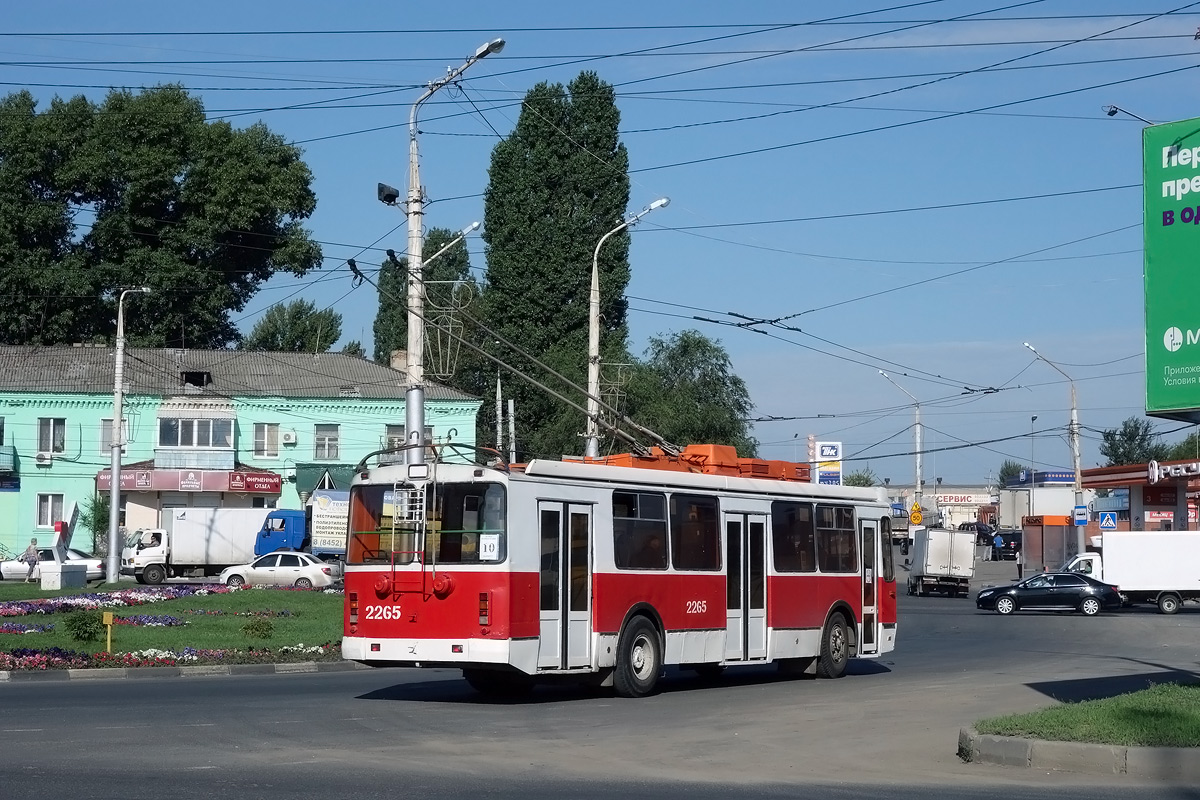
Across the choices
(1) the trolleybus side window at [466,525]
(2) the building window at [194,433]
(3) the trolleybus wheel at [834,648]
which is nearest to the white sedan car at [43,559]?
(2) the building window at [194,433]

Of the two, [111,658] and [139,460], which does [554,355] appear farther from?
[111,658]

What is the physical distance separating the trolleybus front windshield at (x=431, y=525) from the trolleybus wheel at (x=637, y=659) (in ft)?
7.80

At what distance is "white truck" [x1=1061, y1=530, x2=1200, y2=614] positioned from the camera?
149ft

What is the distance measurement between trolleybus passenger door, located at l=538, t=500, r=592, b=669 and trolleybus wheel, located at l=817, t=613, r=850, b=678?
5.53 metres

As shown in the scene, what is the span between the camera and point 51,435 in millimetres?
62938

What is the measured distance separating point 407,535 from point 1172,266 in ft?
28.1

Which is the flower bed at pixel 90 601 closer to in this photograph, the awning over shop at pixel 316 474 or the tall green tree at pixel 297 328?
the awning over shop at pixel 316 474

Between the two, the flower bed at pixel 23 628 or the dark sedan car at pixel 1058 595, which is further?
the dark sedan car at pixel 1058 595

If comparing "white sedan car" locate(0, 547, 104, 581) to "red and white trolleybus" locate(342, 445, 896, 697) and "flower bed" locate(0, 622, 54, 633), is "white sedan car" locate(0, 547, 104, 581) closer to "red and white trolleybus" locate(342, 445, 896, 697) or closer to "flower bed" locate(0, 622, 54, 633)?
"flower bed" locate(0, 622, 54, 633)

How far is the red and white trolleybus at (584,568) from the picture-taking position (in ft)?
53.2

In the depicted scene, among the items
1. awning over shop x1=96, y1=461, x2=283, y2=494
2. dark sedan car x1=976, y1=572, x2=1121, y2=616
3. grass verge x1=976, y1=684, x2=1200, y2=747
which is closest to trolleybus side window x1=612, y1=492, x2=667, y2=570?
grass verge x1=976, y1=684, x2=1200, y2=747

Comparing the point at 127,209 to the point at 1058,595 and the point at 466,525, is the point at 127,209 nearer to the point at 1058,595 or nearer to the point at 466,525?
the point at 1058,595

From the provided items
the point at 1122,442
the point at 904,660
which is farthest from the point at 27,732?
the point at 1122,442

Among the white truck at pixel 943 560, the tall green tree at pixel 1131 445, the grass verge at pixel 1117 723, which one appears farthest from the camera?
the tall green tree at pixel 1131 445
